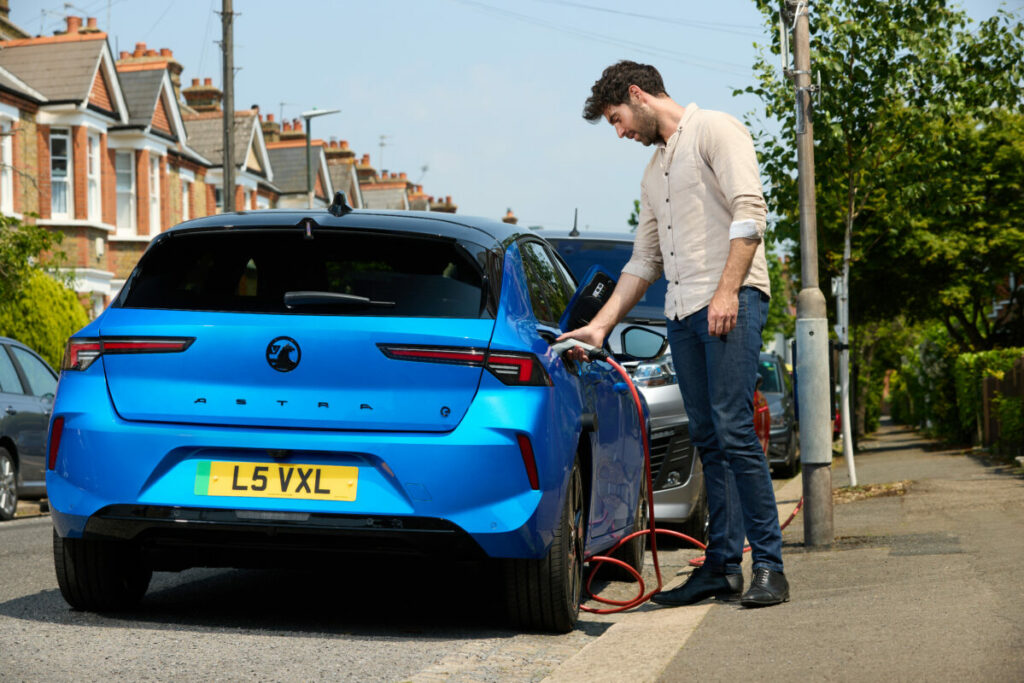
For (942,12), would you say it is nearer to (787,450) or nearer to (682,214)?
(787,450)

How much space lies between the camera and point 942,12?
14.8 m

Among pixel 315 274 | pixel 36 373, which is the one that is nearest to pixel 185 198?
pixel 36 373

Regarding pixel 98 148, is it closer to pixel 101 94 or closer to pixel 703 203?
pixel 101 94

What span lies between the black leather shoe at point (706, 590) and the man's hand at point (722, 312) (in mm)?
1088

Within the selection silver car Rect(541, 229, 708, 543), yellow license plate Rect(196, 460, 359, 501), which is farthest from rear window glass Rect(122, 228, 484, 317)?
silver car Rect(541, 229, 708, 543)

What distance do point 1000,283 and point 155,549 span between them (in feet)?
92.4

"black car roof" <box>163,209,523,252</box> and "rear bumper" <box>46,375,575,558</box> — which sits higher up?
"black car roof" <box>163,209,523,252</box>

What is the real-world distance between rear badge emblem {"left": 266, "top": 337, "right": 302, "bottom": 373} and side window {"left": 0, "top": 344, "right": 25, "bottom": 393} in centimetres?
955

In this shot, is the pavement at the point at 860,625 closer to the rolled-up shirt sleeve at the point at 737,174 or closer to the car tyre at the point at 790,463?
the rolled-up shirt sleeve at the point at 737,174

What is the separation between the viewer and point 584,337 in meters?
5.79

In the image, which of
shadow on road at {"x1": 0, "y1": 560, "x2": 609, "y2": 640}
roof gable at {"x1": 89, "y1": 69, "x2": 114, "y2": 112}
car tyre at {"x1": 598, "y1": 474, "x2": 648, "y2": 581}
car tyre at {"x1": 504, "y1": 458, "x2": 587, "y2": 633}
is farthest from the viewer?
roof gable at {"x1": 89, "y1": 69, "x2": 114, "y2": 112}

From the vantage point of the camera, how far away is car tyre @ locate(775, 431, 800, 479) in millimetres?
20484

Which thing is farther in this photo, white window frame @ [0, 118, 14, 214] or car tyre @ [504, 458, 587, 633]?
white window frame @ [0, 118, 14, 214]

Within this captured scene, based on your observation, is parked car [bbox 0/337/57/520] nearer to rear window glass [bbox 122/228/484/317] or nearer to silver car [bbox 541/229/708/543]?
silver car [bbox 541/229/708/543]
